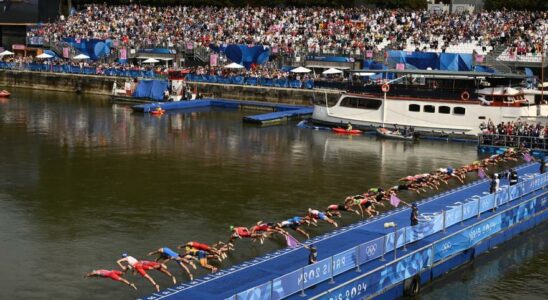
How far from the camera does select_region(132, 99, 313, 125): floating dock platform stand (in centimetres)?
7575

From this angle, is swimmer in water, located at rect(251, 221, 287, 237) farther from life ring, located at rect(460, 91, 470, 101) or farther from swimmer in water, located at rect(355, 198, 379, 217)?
life ring, located at rect(460, 91, 470, 101)

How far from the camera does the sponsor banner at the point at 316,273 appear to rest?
91.4 ft

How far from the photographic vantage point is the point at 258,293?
25344mm

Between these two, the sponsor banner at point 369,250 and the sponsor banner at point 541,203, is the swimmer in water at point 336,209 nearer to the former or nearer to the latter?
the sponsor banner at point 369,250

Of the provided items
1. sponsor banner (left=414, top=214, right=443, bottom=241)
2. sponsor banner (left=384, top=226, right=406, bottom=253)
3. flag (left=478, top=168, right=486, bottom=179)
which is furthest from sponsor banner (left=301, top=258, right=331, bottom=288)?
flag (left=478, top=168, right=486, bottom=179)

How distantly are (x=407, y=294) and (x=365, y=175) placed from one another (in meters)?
21.4

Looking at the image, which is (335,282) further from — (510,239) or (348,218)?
(510,239)

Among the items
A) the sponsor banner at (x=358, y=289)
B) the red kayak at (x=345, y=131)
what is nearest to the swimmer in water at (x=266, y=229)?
the sponsor banner at (x=358, y=289)

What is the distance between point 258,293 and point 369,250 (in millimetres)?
6965

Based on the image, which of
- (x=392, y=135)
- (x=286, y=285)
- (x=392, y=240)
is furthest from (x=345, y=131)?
(x=286, y=285)

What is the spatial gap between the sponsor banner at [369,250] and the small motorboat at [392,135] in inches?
1439

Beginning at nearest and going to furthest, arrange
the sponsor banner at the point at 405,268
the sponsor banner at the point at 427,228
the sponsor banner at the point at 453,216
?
the sponsor banner at the point at 405,268 → the sponsor banner at the point at 427,228 → the sponsor banner at the point at 453,216

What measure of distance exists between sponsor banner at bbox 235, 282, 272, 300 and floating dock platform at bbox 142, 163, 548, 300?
0.09 ft

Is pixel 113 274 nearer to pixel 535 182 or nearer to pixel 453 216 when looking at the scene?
pixel 453 216
